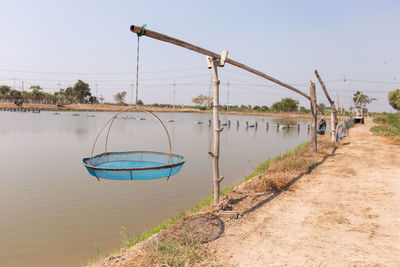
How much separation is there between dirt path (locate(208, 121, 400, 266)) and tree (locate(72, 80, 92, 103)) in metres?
111

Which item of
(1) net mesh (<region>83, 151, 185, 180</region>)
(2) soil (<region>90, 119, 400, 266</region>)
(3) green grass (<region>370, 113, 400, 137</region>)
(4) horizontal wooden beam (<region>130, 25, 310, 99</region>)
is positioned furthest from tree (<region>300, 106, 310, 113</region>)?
(1) net mesh (<region>83, 151, 185, 180</region>)

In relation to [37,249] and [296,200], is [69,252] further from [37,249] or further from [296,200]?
[296,200]

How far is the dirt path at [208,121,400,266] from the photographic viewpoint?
3.65m

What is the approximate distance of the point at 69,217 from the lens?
715cm

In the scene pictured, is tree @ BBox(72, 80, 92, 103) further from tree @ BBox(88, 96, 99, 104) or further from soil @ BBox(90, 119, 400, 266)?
soil @ BBox(90, 119, 400, 266)

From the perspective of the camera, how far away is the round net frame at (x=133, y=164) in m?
4.93

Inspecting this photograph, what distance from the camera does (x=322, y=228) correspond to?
4.58 metres

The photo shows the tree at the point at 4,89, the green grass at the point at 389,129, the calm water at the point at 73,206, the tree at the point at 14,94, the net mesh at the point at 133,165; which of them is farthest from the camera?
the tree at the point at 4,89

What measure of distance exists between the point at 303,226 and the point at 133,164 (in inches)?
178

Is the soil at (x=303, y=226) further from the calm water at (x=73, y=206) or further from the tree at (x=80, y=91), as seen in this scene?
the tree at (x=80, y=91)

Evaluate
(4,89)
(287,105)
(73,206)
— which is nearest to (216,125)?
(73,206)

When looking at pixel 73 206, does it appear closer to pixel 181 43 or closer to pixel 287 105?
pixel 181 43

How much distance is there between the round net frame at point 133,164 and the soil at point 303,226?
3.48ft

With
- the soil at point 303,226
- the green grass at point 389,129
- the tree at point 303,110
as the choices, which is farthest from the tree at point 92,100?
the soil at point 303,226
